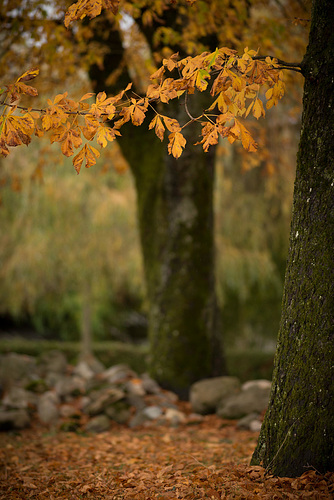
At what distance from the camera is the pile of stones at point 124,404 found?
4430 mm

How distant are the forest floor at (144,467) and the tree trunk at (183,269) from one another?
0.91m

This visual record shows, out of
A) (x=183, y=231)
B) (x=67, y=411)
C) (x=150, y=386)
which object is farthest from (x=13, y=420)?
(x=183, y=231)

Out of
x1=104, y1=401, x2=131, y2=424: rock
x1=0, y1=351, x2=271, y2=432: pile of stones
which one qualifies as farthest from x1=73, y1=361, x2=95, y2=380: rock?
x1=104, y1=401, x2=131, y2=424: rock

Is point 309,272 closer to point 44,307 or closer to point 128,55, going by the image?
point 128,55

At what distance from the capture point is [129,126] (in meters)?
5.51

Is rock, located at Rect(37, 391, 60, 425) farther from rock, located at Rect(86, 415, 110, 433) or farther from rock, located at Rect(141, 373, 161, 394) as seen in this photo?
rock, located at Rect(141, 373, 161, 394)

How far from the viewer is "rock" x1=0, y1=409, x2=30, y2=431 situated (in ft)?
14.2

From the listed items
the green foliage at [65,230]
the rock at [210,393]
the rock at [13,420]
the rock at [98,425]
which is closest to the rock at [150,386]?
the rock at [210,393]

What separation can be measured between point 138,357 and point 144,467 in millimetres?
5578

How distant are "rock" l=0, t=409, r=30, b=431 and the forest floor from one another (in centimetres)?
13

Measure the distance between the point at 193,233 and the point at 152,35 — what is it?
2.40 m

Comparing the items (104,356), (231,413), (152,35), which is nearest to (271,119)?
(152,35)

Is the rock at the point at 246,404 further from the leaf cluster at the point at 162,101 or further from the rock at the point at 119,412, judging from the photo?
the leaf cluster at the point at 162,101

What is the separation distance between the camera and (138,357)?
838 cm
